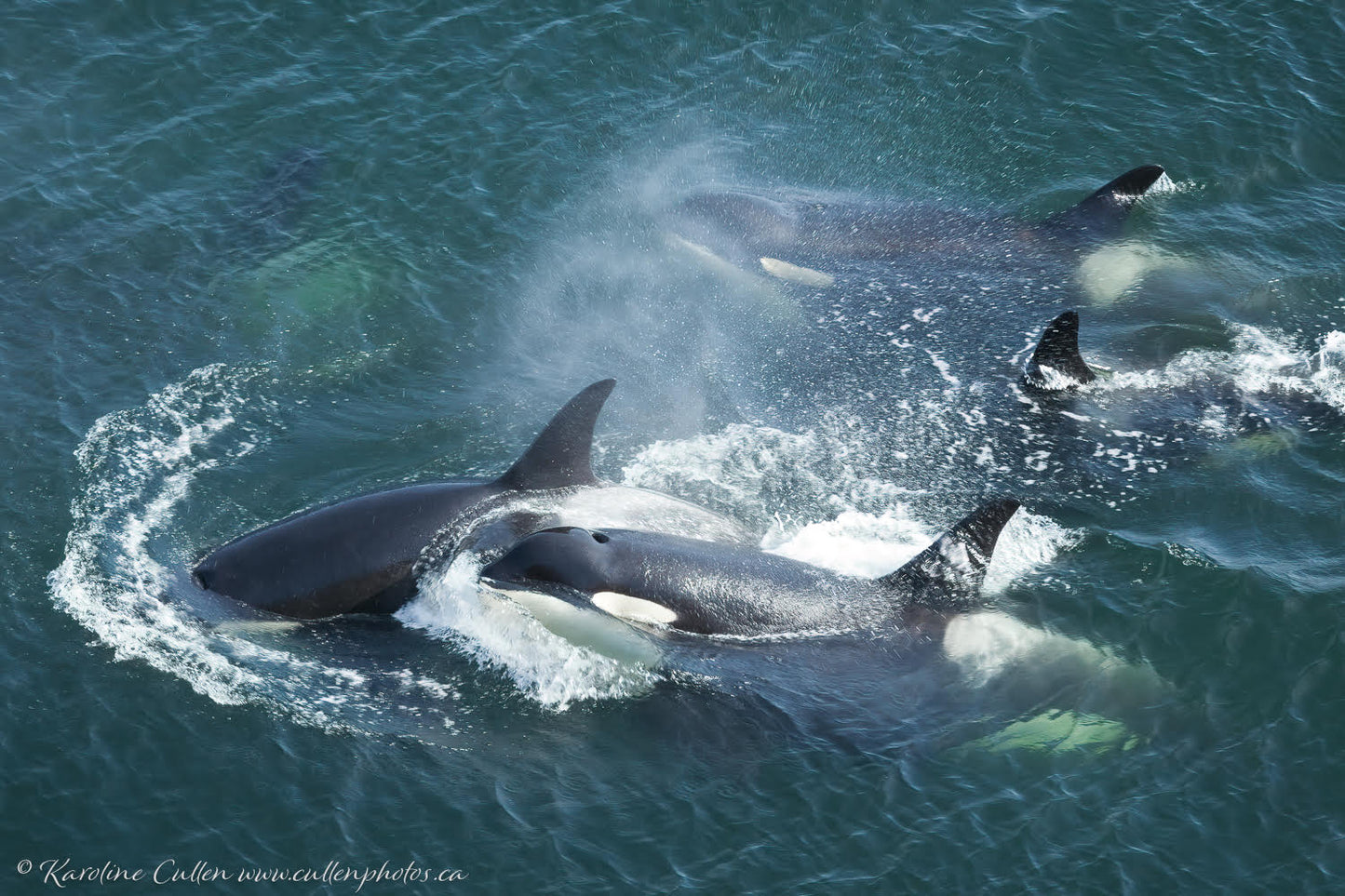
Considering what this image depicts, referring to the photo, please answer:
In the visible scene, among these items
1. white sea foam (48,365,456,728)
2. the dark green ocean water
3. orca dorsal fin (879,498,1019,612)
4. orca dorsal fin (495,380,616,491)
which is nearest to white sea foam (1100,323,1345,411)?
the dark green ocean water

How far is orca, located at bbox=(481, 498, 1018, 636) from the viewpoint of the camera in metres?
16.9

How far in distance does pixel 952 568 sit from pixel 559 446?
537cm

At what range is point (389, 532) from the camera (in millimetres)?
17969

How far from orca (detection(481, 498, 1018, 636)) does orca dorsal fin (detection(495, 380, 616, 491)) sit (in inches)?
43.1

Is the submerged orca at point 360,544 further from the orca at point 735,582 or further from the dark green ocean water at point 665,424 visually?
the orca at point 735,582

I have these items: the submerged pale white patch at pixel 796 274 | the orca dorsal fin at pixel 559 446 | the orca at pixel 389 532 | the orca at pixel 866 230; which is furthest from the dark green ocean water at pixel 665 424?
the orca dorsal fin at pixel 559 446

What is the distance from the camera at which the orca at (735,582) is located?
16938 millimetres

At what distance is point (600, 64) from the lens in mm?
29891

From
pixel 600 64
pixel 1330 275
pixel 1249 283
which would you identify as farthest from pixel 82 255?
pixel 1330 275

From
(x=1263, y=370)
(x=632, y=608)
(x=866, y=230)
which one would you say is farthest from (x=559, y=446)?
(x=1263, y=370)

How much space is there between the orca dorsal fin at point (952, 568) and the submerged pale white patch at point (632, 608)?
2.92 m

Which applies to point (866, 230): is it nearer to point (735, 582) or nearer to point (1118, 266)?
point (1118, 266)

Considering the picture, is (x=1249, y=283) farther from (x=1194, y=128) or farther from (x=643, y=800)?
(x=643, y=800)

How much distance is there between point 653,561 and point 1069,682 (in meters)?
5.34
